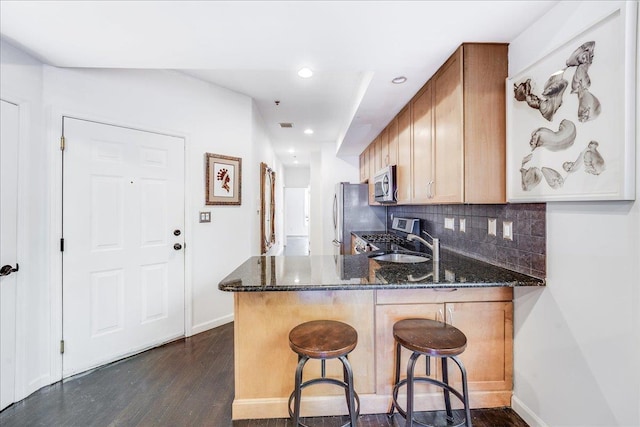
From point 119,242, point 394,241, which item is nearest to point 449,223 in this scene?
point 394,241

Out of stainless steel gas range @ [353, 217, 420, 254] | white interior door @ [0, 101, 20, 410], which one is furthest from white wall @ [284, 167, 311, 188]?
white interior door @ [0, 101, 20, 410]

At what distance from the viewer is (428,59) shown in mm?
1773

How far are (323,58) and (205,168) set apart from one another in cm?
170

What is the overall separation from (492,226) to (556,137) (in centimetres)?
72

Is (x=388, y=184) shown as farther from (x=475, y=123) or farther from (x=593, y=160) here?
(x=593, y=160)

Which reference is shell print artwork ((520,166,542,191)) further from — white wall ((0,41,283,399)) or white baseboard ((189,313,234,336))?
white baseboard ((189,313,234,336))

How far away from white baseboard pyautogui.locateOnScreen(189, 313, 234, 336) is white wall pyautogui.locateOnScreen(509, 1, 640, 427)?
103 inches

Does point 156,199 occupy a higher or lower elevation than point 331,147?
lower

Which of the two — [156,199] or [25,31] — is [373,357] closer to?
[156,199]

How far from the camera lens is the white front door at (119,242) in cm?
212

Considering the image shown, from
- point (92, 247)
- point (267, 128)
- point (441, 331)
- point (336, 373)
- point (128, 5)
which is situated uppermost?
point (267, 128)

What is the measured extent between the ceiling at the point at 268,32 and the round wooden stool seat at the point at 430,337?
1597mm

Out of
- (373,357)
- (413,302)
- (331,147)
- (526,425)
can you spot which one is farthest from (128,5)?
(331,147)

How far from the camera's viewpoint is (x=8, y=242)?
1.74 m
